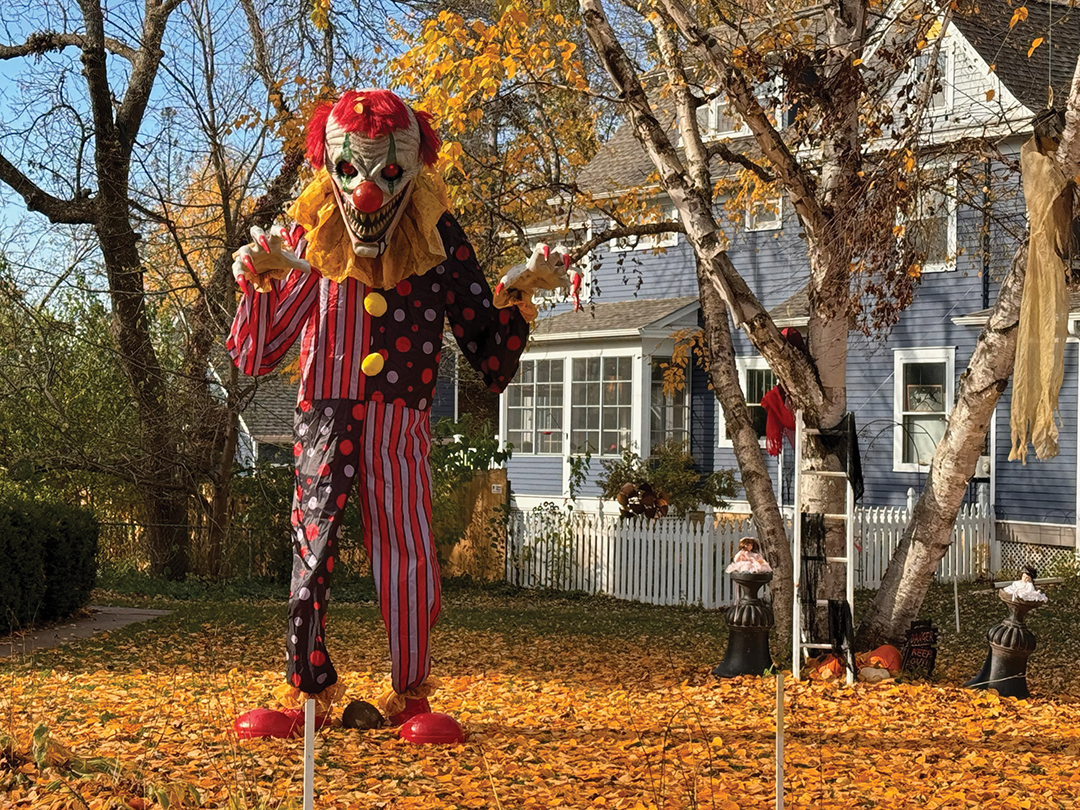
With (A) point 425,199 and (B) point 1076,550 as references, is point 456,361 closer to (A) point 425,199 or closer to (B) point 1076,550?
(B) point 1076,550

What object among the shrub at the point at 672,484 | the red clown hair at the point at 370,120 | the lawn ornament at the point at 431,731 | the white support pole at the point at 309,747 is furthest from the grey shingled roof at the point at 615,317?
the white support pole at the point at 309,747

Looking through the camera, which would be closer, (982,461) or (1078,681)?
(1078,681)

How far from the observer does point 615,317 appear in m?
19.6

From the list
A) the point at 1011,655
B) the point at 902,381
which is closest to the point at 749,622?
the point at 1011,655

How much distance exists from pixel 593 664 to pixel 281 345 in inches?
144

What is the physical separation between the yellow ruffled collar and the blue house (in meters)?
7.68

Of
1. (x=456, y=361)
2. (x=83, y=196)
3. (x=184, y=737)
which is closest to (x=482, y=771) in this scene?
(x=184, y=737)

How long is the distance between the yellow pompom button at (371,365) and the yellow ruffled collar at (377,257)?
297mm

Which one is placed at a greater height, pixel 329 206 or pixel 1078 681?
pixel 329 206

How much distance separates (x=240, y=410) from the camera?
39.3 feet

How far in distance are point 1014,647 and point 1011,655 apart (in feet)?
0.18

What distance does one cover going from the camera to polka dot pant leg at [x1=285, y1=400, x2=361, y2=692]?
15.9ft

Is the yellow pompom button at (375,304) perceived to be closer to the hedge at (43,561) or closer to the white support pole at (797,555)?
the white support pole at (797,555)

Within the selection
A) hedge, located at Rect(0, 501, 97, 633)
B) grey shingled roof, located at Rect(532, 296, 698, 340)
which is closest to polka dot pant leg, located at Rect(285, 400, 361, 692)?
hedge, located at Rect(0, 501, 97, 633)
